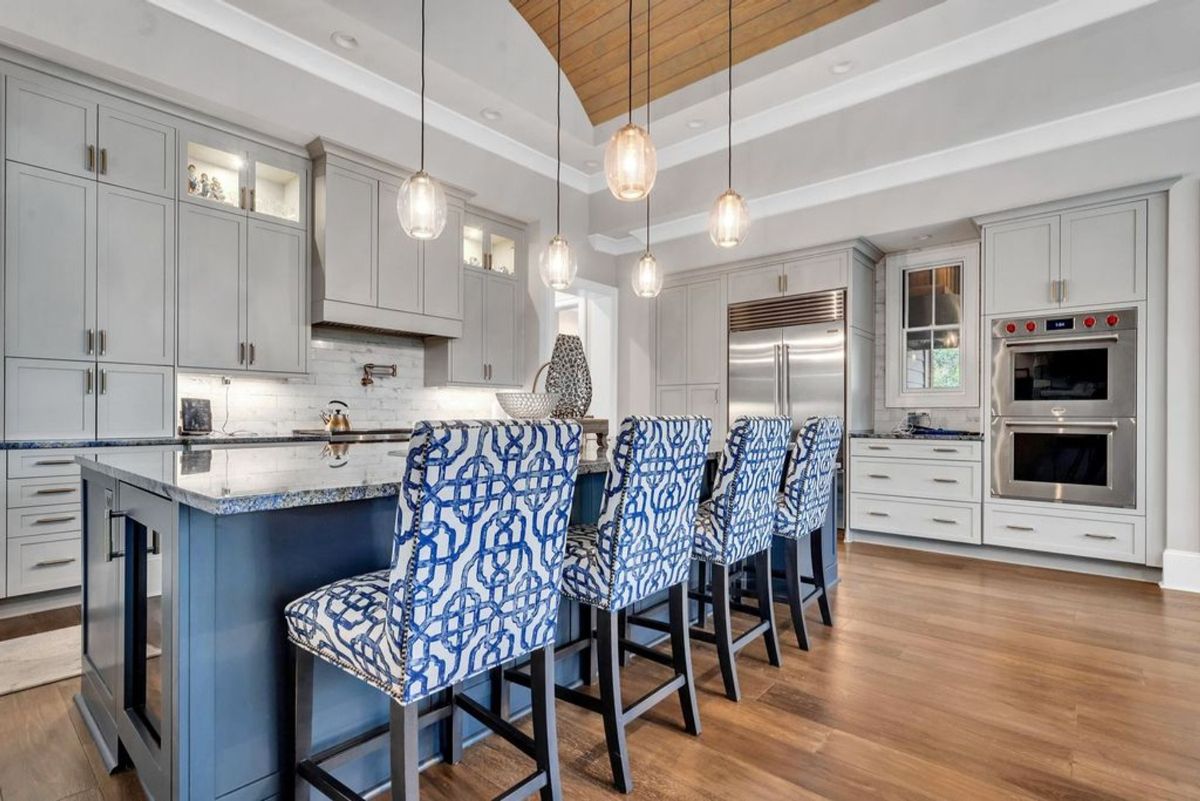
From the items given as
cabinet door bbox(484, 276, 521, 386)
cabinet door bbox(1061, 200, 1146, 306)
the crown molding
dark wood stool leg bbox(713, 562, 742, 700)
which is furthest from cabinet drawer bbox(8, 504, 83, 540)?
cabinet door bbox(1061, 200, 1146, 306)

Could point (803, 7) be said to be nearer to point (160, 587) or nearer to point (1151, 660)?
point (1151, 660)

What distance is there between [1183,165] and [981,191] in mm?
A: 1001

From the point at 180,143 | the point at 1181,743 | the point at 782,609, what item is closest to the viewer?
the point at 1181,743

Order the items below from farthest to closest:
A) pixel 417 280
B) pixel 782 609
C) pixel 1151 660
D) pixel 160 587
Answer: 1. pixel 417 280
2. pixel 782 609
3. pixel 1151 660
4. pixel 160 587

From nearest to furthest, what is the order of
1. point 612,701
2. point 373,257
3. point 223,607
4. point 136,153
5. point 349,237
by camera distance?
point 223,607
point 612,701
point 136,153
point 349,237
point 373,257

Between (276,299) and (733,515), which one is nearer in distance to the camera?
(733,515)

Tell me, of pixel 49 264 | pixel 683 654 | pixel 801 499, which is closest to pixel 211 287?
pixel 49 264

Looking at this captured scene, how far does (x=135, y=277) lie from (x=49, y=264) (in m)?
0.35

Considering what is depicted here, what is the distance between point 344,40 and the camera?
3514 millimetres

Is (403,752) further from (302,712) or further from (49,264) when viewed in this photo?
(49,264)

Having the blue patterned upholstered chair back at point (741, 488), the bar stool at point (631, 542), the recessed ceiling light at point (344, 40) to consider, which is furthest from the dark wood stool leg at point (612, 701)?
the recessed ceiling light at point (344, 40)

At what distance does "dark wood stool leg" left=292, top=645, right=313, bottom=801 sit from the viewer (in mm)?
1317

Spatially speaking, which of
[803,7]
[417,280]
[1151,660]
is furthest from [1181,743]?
[417,280]

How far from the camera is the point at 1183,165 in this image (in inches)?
135
